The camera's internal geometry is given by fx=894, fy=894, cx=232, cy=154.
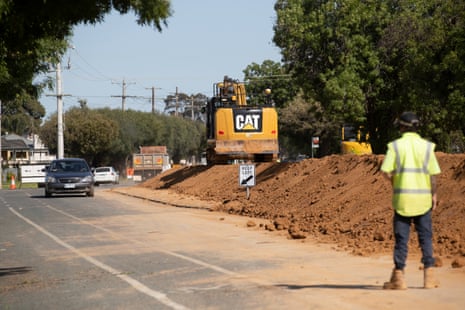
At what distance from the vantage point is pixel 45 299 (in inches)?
410

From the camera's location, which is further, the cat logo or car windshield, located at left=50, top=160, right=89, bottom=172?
car windshield, located at left=50, top=160, right=89, bottom=172

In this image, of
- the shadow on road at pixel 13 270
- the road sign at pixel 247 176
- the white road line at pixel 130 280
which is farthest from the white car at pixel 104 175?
the shadow on road at pixel 13 270

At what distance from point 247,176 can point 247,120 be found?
1133 cm

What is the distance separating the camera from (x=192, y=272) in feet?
40.3

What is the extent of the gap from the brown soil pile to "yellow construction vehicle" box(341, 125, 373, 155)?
33.2ft

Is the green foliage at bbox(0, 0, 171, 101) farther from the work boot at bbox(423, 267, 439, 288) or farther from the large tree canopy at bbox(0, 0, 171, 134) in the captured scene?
the work boot at bbox(423, 267, 439, 288)

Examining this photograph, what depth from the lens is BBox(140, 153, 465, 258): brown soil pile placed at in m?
15.2

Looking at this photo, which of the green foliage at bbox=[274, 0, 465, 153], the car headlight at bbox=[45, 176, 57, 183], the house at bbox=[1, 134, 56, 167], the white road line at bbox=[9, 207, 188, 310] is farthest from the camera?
the house at bbox=[1, 134, 56, 167]

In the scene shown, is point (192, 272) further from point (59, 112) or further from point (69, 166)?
point (59, 112)

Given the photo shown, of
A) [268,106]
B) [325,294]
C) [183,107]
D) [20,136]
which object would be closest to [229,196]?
[268,106]

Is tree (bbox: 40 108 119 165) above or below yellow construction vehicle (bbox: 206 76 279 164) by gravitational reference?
above

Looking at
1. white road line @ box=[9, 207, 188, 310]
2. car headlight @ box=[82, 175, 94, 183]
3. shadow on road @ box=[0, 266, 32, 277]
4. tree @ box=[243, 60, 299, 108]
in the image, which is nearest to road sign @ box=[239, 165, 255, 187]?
white road line @ box=[9, 207, 188, 310]

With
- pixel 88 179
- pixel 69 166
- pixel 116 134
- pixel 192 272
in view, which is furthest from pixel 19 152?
pixel 192 272

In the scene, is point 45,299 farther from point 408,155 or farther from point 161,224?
point 161,224
